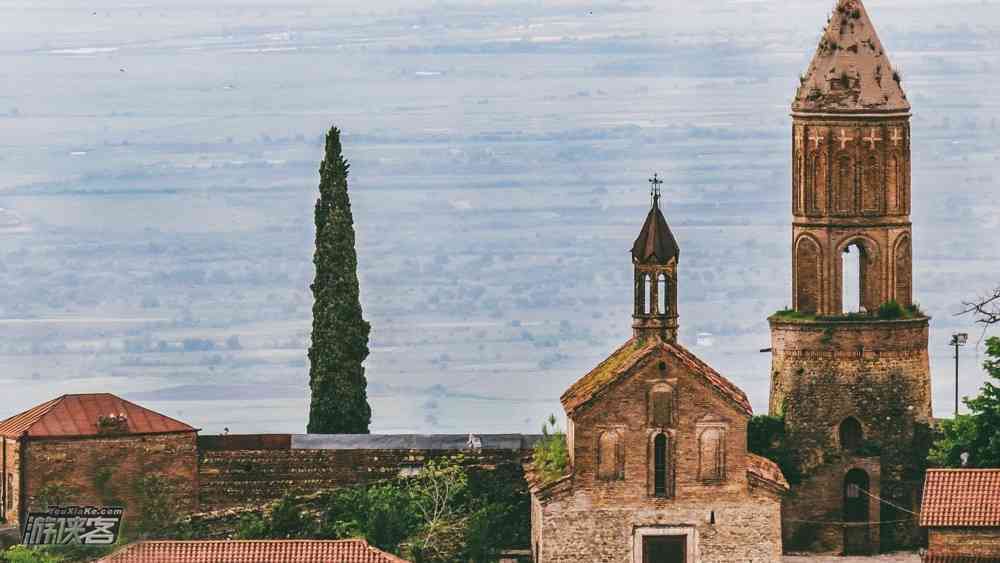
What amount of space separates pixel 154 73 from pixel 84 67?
3.08 m

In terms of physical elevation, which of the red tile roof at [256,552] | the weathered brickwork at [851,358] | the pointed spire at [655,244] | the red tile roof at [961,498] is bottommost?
the red tile roof at [256,552]

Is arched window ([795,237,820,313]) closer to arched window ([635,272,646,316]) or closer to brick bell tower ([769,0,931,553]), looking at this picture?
brick bell tower ([769,0,931,553])

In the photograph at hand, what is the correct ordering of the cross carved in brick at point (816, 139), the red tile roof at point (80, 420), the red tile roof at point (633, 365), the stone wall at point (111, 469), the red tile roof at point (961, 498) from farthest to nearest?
the cross carved in brick at point (816, 139)
the red tile roof at point (80, 420)
the stone wall at point (111, 469)
the red tile roof at point (633, 365)
the red tile roof at point (961, 498)

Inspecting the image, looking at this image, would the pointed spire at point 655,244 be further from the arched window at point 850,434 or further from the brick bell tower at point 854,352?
the arched window at point 850,434

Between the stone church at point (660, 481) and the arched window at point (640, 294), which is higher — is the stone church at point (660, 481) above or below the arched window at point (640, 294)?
below

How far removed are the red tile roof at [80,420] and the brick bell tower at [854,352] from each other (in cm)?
1269

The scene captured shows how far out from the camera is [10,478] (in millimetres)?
79438

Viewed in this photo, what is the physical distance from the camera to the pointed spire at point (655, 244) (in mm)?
78312

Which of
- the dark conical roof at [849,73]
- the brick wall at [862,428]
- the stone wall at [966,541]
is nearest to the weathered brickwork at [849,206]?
the dark conical roof at [849,73]

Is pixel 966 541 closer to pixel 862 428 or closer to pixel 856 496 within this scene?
pixel 856 496

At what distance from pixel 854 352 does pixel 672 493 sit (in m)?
6.73

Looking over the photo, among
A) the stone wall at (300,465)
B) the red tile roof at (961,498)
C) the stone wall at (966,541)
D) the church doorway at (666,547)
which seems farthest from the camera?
the stone wall at (300,465)

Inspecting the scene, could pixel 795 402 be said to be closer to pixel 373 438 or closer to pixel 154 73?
pixel 373 438

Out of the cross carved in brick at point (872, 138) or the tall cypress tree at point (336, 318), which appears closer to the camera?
the cross carved in brick at point (872, 138)
